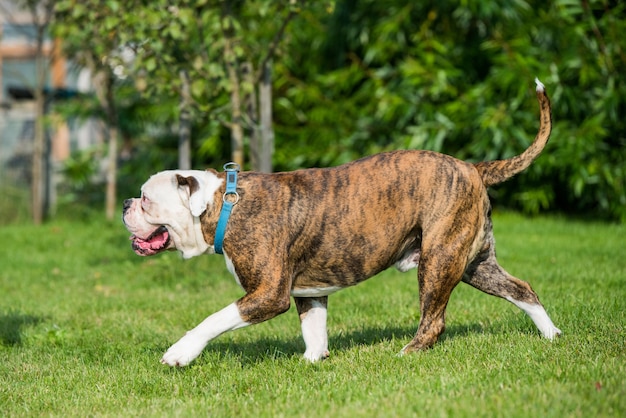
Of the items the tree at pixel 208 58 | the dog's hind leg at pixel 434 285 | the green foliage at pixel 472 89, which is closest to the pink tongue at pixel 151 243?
the dog's hind leg at pixel 434 285

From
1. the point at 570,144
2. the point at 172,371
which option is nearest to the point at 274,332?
the point at 172,371

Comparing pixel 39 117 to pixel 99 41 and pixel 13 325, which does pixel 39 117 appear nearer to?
pixel 99 41

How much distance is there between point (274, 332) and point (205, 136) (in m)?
8.07

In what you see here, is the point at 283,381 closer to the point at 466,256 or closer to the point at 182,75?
the point at 466,256

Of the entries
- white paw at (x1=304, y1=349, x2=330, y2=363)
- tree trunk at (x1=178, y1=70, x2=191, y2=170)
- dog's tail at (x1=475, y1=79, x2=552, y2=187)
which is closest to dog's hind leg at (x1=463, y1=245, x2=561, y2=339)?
dog's tail at (x1=475, y1=79, x2=552, y2=187)

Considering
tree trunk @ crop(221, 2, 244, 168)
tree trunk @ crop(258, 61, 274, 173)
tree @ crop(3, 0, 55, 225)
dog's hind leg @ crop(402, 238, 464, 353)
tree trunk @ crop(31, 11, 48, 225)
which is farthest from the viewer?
tree trunk @ crop(31, 11, 48, 225)

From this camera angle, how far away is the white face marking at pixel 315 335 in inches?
220

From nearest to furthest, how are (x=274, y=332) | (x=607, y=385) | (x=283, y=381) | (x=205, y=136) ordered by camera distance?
(x=607, y=385) → (x=283, y=381) → (x=274, y=332) → (x=205, y=136)

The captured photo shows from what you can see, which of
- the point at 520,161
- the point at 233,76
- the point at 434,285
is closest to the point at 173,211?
the point at 434,285

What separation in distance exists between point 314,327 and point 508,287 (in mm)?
1245

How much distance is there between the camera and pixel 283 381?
16.2 feet

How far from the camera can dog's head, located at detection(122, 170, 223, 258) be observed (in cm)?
520

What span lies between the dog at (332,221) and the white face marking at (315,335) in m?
0.11

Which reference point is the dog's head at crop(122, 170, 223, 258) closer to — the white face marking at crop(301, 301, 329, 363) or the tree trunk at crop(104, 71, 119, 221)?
the white face marking at crop(301, 301, 329, 363)
